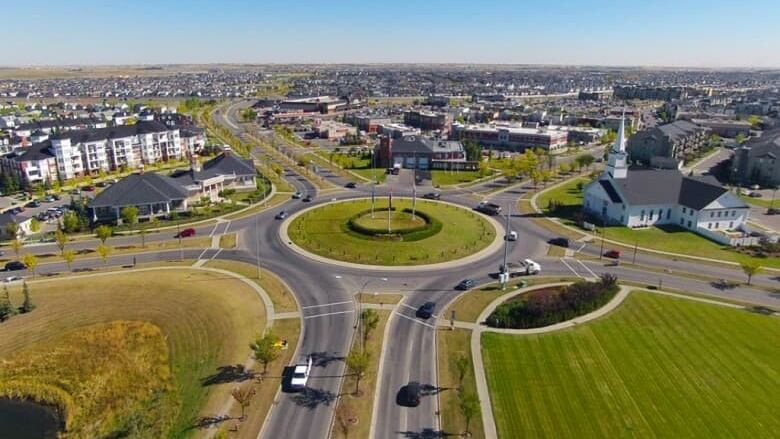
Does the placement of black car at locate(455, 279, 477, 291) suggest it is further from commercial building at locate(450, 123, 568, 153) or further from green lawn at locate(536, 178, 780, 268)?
commercial building at locate(450, 123, 568, 153)

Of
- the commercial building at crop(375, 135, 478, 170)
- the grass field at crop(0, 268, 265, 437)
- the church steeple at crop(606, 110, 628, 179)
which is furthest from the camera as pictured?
the commercial building at crop(375, 135, 478, 170)

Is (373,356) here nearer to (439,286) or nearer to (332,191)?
(439,286)

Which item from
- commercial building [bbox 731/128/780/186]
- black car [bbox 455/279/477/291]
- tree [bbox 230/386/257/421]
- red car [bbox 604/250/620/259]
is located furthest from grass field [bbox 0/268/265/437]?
commercial building [bbox 731/128/780/186]

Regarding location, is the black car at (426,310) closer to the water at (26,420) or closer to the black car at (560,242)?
the black car at (560,242)

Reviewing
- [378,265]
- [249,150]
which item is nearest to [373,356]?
[378,265]

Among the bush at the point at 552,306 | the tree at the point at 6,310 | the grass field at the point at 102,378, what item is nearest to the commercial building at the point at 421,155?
the bush at the point at 552,306

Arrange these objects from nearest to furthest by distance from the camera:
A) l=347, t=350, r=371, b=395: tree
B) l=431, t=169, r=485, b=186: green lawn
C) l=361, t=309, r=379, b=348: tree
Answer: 1. l=347, t=350, r=371, b=395: tree
2. l=361, t=309, r=379, b=348: tree
3. l=431, t=169, r=485, b=186: green lawn

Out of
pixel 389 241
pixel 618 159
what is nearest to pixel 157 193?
pixel 389 241
